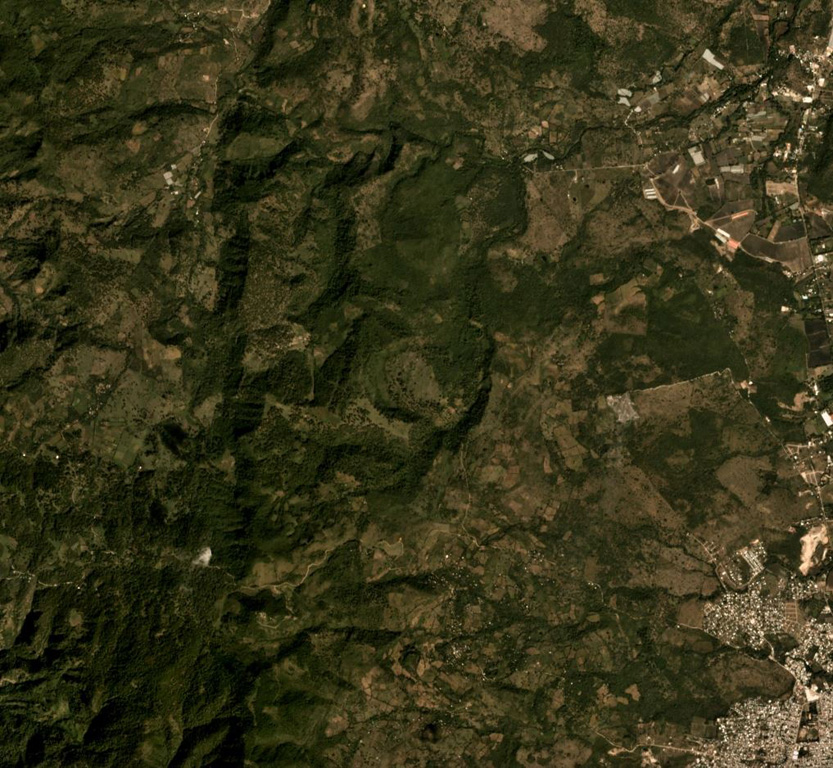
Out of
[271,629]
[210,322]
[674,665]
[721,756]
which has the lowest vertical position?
[721,756]

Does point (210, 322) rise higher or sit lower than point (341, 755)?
higher

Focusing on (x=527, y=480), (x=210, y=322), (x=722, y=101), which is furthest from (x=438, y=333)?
(x=722, y=101)

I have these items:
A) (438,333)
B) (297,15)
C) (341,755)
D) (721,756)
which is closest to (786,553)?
(721,756)

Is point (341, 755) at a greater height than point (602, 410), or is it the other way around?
point (602, 410)

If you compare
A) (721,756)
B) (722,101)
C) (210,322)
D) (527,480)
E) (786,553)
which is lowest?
(721,756)

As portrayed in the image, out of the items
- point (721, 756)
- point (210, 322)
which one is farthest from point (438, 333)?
point (721, 756)

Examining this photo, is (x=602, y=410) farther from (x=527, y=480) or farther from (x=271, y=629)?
(x=271, y=629)

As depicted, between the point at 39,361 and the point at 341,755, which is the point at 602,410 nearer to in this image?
the point at 341,755

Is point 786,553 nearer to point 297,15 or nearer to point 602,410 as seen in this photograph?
point 602,410
